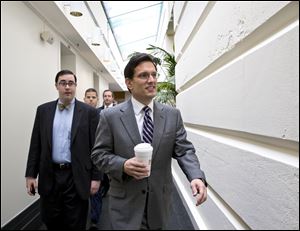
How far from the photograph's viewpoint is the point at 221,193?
147 centimetres

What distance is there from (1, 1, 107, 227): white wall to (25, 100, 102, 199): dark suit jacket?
88 cm

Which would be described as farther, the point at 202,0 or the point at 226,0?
the point at 202,0

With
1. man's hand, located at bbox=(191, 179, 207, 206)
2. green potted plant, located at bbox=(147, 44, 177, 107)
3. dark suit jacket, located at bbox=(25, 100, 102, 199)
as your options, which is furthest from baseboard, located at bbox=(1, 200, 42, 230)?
man's hand, located at bbox=(191, 179, 207, 206)

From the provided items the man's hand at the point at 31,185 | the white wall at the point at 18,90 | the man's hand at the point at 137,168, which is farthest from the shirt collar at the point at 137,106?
the white wall at the point at 18,90

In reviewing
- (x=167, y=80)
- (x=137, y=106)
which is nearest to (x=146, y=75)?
(x=137, y=106)

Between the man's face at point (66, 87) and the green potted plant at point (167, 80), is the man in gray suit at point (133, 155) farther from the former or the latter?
the man's face at point (66, 87)

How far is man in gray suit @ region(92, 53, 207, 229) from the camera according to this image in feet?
3.67

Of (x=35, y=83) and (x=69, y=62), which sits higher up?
(x=69, y=62)

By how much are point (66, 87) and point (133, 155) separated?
0.88 meters

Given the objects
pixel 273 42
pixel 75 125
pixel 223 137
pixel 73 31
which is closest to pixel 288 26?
pixel 273 42

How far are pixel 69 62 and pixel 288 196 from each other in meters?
4.49

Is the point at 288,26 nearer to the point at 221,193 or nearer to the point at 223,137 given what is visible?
the point at 223,137

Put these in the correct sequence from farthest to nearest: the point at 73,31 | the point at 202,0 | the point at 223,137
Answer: the point at 73,31
the point at 202,0
the point at 223,137

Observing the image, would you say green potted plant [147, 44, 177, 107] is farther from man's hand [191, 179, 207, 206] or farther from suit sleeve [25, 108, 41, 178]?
suit sleeve [25, 108, 41, 178]
